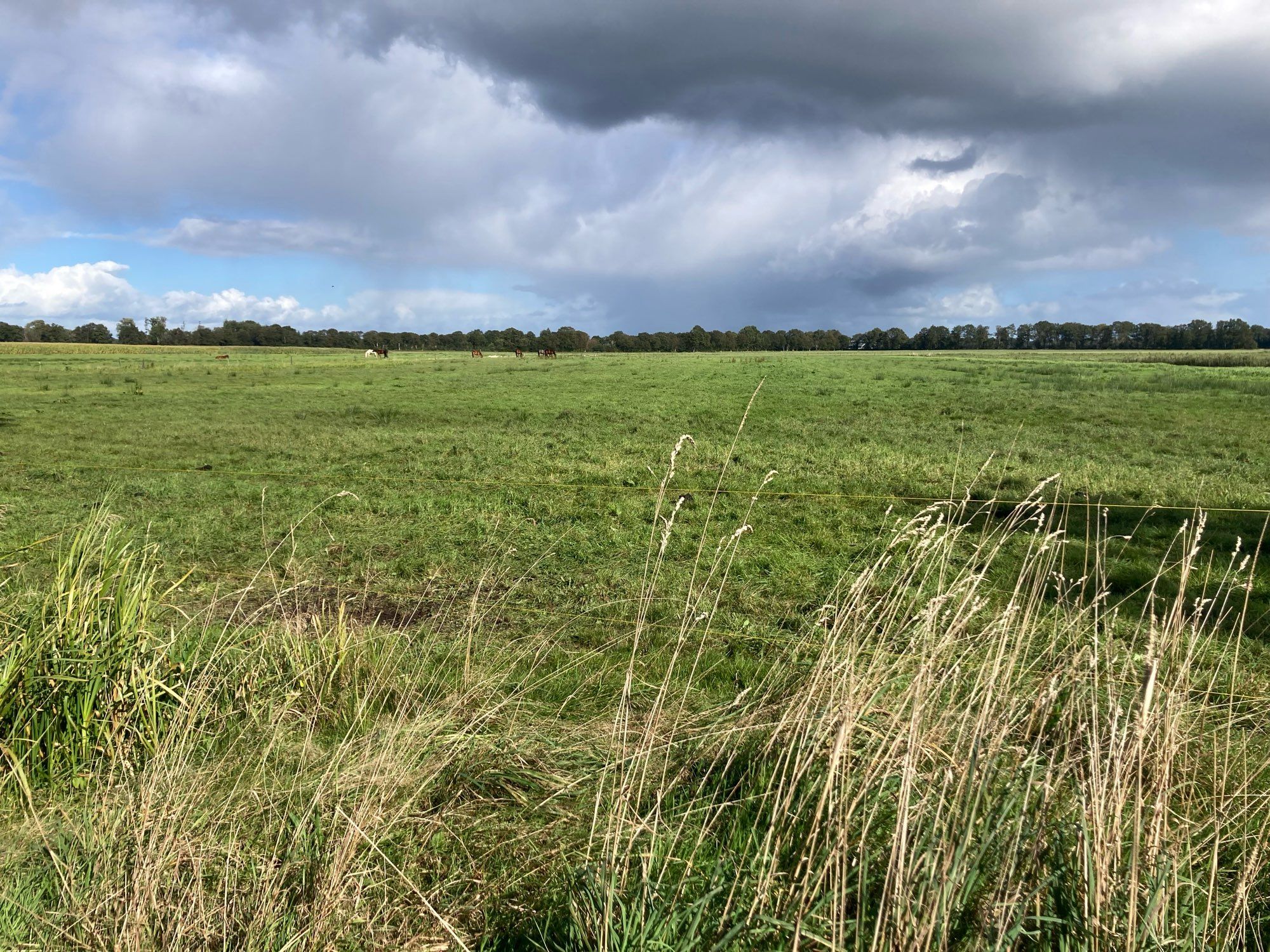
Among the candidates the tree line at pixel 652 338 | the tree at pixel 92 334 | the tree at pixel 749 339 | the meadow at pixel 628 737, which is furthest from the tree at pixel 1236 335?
the tree at pixel 92 334

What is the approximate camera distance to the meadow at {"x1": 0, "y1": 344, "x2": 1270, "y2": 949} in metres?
2.30

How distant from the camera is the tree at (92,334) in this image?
125625 millimetres

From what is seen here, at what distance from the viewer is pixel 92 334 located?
418 feet

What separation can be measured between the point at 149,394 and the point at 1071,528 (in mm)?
29362

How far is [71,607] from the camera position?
3.51 meters

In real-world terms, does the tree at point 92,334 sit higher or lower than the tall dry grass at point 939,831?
higher

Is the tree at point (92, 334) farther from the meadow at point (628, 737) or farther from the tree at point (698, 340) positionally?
the meadow at point (628, 737)

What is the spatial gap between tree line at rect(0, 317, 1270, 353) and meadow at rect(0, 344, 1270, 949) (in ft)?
381

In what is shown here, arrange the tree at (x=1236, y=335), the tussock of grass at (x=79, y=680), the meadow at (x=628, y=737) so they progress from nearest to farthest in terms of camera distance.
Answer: the meadow at (x=628, y=737) < the tussock of grass at (x=79, y=680) < the tree at (x=1236, y=335)

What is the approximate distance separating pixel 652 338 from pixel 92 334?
91.7 metres

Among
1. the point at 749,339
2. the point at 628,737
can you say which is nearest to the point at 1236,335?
the point at 749,339

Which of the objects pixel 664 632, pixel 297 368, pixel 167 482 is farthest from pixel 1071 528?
pixel 297 368

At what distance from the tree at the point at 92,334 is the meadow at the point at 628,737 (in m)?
143

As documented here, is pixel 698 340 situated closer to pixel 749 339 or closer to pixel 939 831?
pixel 749 339
